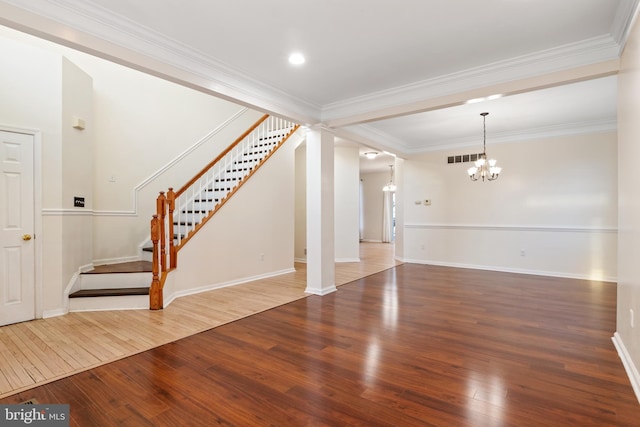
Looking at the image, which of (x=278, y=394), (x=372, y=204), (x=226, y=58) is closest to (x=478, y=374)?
(x=278, y=394)

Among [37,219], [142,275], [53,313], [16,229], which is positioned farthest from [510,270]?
[16,229]

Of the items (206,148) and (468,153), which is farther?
(468,153)

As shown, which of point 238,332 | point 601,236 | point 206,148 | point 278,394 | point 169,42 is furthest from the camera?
point 206,148

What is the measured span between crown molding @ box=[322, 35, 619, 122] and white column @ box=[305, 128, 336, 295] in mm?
583

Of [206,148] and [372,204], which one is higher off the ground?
[206,148]

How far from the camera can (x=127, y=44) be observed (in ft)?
8.79

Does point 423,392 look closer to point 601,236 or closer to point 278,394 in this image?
point 278,394

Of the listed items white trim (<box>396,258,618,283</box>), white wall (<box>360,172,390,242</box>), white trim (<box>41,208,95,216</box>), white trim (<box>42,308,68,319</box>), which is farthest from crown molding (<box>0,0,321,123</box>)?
white wall (<box>360,172,390,242</box>)

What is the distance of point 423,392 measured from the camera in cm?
211

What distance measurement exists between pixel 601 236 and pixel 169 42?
729cm

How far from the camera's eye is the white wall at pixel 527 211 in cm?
559

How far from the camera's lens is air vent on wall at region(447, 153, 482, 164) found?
687 centimetres
